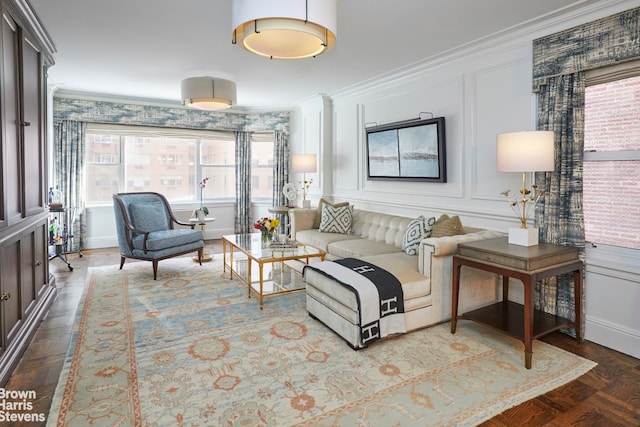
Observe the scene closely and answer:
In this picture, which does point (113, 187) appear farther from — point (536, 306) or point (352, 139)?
point (536, 306)

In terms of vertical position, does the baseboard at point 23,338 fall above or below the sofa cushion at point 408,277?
below

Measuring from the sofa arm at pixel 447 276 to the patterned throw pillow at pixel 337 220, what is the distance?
195 centimetres

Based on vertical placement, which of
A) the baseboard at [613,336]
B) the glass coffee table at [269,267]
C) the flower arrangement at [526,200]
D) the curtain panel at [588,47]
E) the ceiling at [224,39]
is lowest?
the baseboard at [613,336]

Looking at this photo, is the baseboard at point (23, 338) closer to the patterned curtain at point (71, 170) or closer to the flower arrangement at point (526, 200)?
the patterned curtain at point (71, 170)

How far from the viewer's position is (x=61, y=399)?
6.79 ft

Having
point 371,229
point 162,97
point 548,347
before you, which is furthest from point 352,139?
point 548,347

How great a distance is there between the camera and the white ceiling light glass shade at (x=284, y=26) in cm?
198

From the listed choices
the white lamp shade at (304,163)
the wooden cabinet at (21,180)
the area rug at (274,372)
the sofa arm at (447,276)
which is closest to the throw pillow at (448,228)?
the sofa arm at (447,276)

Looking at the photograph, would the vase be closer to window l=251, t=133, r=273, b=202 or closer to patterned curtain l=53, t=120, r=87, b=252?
window l=251, t=133, r=273, b=202

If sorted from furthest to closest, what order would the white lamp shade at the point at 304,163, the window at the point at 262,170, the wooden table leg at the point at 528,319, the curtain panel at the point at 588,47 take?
the window at the point at 262,170, the white lamp shade at the point at 304,163, the curtain panel at the point at 588,47, the wooden table leg at the point at 528,319

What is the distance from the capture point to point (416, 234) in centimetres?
366

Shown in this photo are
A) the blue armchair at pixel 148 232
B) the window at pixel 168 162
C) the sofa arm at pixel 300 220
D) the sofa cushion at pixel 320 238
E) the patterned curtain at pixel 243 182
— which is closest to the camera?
the blue armchair at pixel 148 232

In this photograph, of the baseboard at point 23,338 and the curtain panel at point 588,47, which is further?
the curtain panel at point 588,47

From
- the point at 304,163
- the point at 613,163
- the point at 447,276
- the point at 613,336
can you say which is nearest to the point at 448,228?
the point at 447,276
